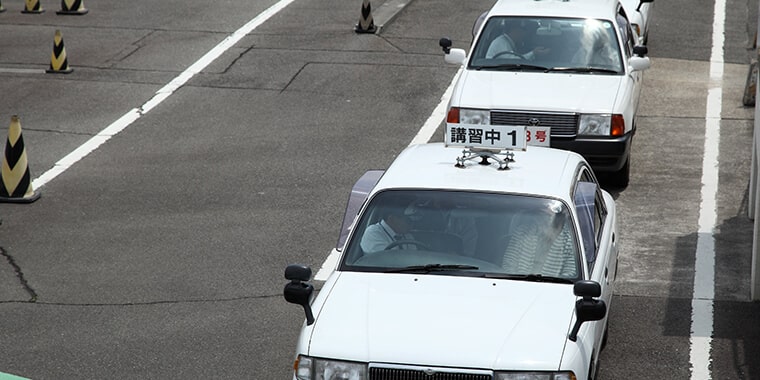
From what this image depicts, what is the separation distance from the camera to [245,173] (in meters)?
13.7

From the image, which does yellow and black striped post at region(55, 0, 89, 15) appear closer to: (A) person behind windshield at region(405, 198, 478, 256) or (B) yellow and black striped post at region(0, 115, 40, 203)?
(B) yellow and black striped post at region(0, 115, 40, 203)

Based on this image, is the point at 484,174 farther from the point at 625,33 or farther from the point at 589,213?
the point at 625,33

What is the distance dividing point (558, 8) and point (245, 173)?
4.26m

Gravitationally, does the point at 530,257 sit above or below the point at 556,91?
above

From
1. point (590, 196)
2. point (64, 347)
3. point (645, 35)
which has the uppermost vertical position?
point (590, 196)

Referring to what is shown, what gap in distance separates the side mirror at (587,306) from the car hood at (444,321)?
0.09 meters

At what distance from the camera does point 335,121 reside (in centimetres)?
1595

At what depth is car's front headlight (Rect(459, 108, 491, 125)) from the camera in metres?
12.6

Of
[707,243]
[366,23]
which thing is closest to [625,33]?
[707,243]

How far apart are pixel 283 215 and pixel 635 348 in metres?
4.53

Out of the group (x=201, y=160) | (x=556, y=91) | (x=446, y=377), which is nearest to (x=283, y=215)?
(x=201, y=160)

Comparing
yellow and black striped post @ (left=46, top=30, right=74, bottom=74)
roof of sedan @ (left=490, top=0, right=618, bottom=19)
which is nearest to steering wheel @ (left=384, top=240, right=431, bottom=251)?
roof of sedan @ (left=490, top=0, right=618, bottom=19)

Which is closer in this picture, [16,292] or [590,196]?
[590,196]

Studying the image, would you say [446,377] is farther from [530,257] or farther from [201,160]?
[201,160]
